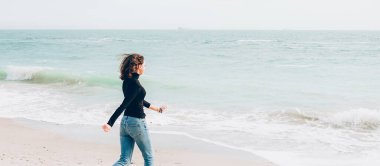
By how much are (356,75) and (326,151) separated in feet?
60.4

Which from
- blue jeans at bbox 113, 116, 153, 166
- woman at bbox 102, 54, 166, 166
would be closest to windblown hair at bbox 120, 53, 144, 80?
woman at bbox 102, 54, 166, 166

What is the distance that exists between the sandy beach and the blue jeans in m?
2.57

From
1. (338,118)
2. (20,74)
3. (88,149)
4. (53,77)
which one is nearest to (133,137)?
(88,149)

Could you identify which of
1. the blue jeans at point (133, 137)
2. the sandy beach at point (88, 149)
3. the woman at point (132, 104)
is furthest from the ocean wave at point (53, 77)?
the woman at point (132, 104)

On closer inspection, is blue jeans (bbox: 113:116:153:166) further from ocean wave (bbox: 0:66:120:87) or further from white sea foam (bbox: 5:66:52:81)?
white sea foam (bbox: 5:66:52:81)

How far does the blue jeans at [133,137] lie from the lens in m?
5.03

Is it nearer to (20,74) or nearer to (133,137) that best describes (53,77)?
(20,74)

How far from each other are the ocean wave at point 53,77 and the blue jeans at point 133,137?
55.6ft

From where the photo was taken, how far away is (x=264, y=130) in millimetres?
11328

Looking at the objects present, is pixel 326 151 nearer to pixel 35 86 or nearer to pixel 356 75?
pixel 35 86

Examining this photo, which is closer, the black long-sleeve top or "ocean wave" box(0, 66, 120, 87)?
the black long-sleeve top

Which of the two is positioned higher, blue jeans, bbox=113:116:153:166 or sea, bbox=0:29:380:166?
blue jeans, bbox=113:116:153:166

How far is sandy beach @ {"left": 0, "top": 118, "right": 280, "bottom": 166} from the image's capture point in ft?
25.8

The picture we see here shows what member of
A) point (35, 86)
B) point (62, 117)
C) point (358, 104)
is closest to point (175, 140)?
point (62, 117)
